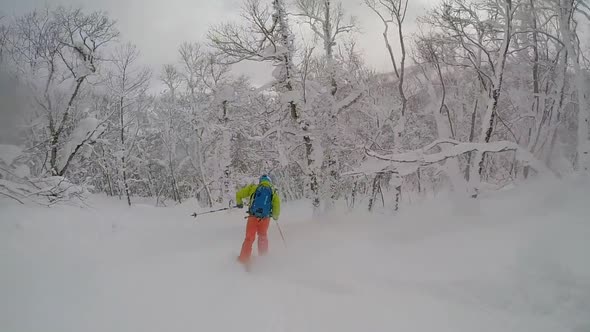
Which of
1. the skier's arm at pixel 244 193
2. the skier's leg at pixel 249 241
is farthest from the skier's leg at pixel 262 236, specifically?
the skier's arm at pixel 244 193

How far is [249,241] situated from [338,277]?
6.55ft

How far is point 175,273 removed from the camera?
5.75 metres

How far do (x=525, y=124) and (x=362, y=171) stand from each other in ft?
24.0

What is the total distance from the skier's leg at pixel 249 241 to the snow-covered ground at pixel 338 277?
259mm

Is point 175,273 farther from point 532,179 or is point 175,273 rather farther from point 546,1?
point 546,1

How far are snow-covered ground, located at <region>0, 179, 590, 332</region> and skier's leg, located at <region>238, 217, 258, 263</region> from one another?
0.85ft

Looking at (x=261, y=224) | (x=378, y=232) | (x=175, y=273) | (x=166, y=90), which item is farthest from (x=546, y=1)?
(x=166, y=90)

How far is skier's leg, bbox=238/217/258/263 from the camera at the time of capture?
659cm

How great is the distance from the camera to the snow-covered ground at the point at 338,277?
390 cm

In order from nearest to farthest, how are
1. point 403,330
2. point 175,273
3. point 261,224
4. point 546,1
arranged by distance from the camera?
point 403,330, point 175,273, point 261,224, point 546,1

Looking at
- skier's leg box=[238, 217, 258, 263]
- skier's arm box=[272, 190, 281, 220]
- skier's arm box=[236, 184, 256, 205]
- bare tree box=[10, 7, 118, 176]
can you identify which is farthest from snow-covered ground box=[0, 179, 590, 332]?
bare tree box=[10, 7, 118, 176]

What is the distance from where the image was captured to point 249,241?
6.74m

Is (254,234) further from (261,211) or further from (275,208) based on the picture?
(275,208)

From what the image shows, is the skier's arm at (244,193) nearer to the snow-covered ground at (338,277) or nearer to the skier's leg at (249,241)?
the skier's leg at (249,241)
